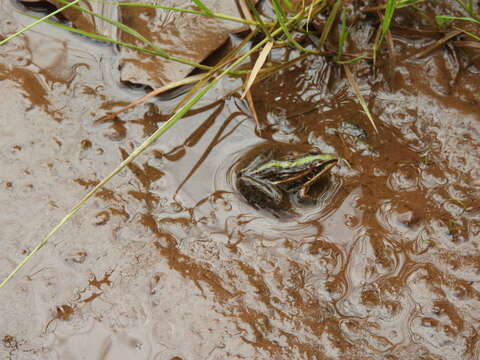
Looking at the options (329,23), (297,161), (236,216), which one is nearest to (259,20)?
(329,23)

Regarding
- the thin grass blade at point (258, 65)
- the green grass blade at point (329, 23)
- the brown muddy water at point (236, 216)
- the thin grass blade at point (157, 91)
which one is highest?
the thin grass blade at point (157, 91)

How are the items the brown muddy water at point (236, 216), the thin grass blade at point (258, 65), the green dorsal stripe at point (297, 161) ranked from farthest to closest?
the thin grass blade at point (258, 65) → the green dorsal stripe at point (297, 161) → the brown muddy water at point (236, 216)

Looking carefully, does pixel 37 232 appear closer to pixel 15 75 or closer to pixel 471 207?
pixel 15 75

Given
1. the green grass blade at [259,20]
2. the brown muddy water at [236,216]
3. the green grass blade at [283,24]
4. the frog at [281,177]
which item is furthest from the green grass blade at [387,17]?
the frog at [281,177]

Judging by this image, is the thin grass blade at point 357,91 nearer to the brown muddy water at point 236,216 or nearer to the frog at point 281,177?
the brown muddy water at point 236,216

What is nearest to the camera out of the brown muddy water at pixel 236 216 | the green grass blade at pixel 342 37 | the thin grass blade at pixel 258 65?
the brown muddy water at pixel 236 216

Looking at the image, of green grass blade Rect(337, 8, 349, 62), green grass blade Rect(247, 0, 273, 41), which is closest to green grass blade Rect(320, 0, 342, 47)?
green grass blade Rect(337, 8, 349, 62)

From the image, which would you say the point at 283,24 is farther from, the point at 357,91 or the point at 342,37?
the point at 357,91
